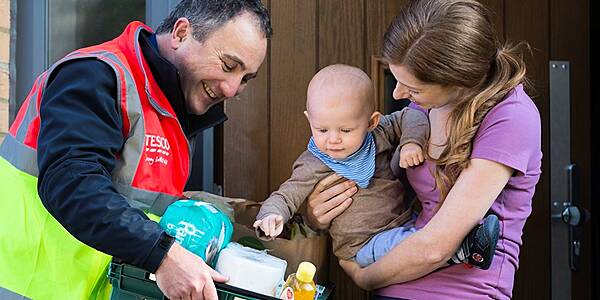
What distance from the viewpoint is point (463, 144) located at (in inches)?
72.7

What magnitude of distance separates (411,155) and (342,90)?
9.8 inches

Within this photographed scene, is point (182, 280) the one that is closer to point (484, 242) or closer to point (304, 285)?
point (304, 285)

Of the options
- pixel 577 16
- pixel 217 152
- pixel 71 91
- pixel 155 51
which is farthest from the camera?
pixel 577 16

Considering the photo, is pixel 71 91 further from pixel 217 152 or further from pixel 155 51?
pixel 217 152

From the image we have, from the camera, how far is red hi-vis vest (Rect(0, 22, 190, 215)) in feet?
5.44

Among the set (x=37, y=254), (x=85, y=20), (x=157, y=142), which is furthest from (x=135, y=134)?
(x=85, y=20)

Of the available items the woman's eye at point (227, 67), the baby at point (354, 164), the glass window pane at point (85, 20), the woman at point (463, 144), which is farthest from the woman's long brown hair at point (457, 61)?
the glass window pane at point (85, 20)

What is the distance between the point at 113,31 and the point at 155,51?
0.93m

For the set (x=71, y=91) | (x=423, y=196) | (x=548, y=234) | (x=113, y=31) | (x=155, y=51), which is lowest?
(x=548, y=234)

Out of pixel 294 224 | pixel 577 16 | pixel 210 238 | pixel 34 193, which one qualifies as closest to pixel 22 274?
pixel 34 193

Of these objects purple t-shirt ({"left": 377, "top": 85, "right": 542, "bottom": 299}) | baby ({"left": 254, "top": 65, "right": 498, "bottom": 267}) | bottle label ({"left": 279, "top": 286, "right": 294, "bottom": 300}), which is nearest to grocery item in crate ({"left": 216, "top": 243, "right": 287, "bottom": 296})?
bottle label ({"left": 279, "top": 286, "right": 294, "bottom": 300})

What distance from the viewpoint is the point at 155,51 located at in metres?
1.83

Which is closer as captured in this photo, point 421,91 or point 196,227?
point 196,227

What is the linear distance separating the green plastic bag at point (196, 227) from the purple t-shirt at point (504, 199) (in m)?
0.52
